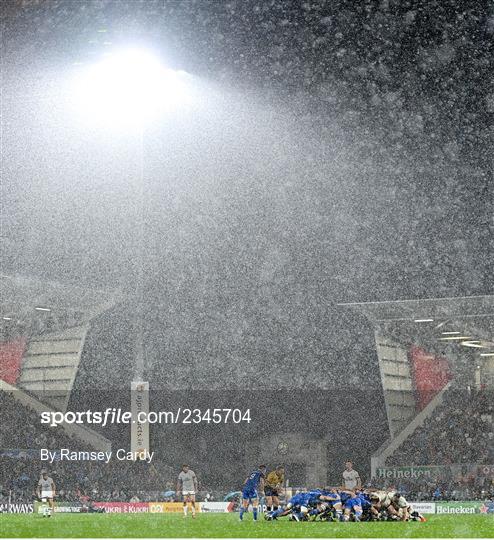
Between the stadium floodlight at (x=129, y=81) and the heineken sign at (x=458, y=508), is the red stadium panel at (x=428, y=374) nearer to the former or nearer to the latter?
the heineken sign at (x=458, y=508)

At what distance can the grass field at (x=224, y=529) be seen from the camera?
8106 mm

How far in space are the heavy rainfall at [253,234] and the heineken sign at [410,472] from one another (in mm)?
87

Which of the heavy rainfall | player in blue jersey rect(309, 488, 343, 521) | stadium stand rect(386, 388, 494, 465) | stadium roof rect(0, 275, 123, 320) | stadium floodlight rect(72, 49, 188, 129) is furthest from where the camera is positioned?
stadium roof rect(0, 275, 123, 320)

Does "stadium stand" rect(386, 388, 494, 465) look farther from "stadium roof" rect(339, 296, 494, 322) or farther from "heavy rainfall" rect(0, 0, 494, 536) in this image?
"stadium roof" rect(339, 296, 494, 322)

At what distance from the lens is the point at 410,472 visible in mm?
15734

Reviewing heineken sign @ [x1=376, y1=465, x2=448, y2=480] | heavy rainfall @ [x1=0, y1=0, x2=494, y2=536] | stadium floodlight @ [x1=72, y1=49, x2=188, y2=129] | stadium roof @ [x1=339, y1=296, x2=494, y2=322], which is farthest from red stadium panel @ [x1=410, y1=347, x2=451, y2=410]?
stadium floodlight @ [x1=72, y1=49, x2=188, y2=129]

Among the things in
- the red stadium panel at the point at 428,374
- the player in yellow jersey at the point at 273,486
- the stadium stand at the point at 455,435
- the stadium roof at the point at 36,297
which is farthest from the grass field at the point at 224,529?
the stadium roof at the point at 36,297

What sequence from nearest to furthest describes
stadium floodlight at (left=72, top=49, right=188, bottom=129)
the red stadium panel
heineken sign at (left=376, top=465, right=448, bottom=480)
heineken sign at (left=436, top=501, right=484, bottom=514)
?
heineken sign at (left=436, top=501, right=484, bottom=514), heineken sign at (left=376, top=465, right=448, bottom=480), stadium floodlight at (left=72, top=49, right=188, bottom=129), the red stadium panel

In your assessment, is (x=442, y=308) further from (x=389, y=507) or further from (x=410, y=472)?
(x=389, y=507)

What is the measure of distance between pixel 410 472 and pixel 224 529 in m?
7.52

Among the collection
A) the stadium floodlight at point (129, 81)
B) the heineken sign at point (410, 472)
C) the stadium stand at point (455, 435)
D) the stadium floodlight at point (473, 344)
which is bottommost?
the heineken sign at point (410, 472)

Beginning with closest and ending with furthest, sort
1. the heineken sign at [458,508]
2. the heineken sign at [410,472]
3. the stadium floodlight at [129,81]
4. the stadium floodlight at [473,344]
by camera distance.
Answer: the heineken sign at [458,508]
the heineken sign at [410,472]
the stadium floodlight at [129,81]
the stadium floodlight at [473,344]

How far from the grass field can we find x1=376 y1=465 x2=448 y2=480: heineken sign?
384 centimetres

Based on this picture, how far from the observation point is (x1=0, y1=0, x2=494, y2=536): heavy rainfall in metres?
17.6
